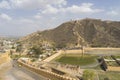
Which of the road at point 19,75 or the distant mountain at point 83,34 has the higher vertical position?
the distant mountain at point 83,34

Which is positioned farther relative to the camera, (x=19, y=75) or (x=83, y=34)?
(x=83, y=34)

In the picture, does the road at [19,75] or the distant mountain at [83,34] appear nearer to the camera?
the road at [19,75]

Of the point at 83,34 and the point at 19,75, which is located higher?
the point at 83,34

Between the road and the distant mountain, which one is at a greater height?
the distant mountain

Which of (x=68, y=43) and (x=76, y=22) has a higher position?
(x=76, y=22)

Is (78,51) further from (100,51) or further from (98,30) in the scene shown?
(98,30)

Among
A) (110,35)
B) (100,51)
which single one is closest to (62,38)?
(110,35)

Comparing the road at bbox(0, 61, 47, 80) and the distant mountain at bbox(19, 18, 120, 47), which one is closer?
the road at bbox(0, 61, 47, 80)

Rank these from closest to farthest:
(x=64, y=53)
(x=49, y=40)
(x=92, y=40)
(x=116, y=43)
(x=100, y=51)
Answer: (x=64, y=53) < (x=100, y=51) < (x=116, y=43) < (x=92, y=40) < (x=49, y=40)
